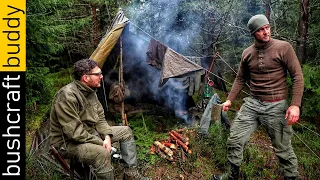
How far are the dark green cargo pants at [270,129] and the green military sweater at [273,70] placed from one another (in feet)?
0.40

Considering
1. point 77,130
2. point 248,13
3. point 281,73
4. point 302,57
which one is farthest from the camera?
point 248,13

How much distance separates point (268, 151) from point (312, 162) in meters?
0.78

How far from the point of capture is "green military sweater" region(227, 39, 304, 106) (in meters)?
3.32

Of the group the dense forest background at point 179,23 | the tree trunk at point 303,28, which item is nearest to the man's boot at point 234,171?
the tree trunk at point 303,28

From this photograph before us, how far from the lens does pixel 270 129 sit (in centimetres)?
359

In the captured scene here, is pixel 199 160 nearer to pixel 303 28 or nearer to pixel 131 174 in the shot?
pixel 131 174

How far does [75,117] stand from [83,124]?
322 millimetres

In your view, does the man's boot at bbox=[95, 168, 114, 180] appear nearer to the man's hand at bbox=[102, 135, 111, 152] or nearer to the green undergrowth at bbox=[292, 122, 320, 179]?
the man's hand at bbox=[102, 135, 111, 152]

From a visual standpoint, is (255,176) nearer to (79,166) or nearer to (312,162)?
(312,162)

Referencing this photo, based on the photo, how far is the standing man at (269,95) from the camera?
3.36 m

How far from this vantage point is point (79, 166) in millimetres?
3607

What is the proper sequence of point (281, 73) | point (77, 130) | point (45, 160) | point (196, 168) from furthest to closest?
1. point (196, 168)
2. point (45, 160)
3. point (281, 73)
4. point (77, 130)

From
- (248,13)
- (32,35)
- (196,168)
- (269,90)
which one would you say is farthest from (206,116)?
(248,13)

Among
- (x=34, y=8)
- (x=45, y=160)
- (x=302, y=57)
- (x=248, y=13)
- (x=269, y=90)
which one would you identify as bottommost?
(x=45, y=160)
